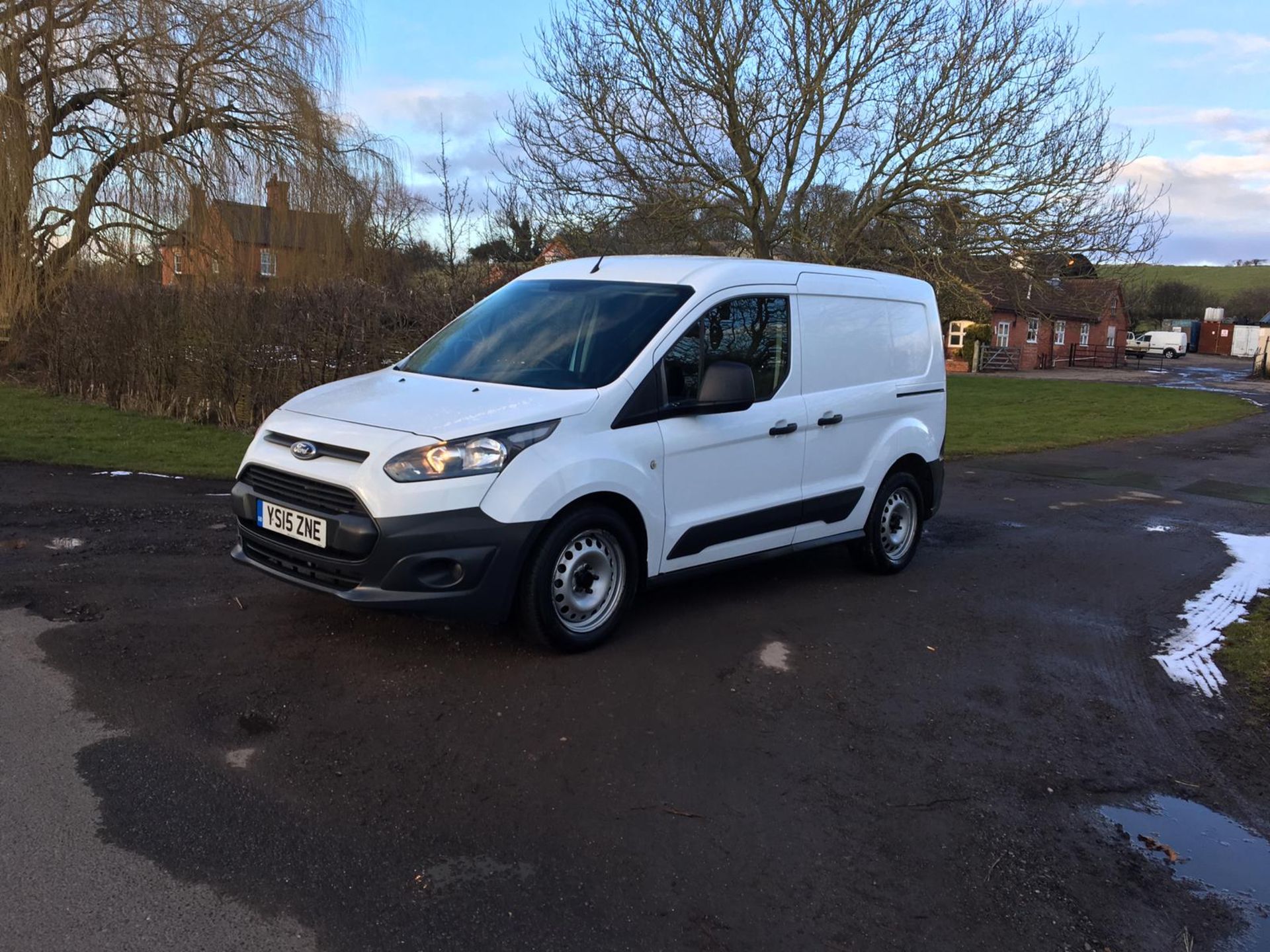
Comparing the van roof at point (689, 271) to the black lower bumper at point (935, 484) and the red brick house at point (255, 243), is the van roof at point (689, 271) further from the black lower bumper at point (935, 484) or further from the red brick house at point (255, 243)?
the red brick house at point (255, 243)

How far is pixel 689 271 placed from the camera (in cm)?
591

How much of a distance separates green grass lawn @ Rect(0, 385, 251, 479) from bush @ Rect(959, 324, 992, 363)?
133 feet

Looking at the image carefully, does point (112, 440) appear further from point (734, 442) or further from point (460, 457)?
point (734, 442)

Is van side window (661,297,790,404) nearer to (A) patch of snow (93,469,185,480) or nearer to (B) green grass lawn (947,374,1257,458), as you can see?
(A) patch of snow (93,469,185,480)

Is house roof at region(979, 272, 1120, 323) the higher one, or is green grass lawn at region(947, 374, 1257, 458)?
house roof at region(979, 272, 1120, 323)

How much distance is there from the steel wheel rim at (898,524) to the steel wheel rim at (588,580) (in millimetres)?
2575

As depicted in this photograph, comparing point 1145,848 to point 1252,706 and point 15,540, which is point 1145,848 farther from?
point 15,540

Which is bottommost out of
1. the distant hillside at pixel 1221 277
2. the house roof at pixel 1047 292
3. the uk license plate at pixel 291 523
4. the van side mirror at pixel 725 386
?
the uk license plate at pixel 291 523

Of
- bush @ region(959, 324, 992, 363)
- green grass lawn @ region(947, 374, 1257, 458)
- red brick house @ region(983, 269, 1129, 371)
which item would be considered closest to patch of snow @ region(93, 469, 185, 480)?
green grass lawn @ region(947, 374, 1257, 458)

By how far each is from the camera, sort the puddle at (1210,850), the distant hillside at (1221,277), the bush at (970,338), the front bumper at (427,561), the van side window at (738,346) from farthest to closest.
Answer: the distant hillside at (1221,277) → the bush at (970,338) → the van side window at (738,346) → the front bumper at (427,561) → the puddle at (1210,850)

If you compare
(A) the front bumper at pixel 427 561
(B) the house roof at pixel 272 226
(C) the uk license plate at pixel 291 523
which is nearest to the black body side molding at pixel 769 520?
(A) the front bumper at pixel 427 561

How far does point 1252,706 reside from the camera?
5.10m

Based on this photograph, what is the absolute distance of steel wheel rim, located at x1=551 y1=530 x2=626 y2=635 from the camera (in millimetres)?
5031

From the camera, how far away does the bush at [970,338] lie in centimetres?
4769
